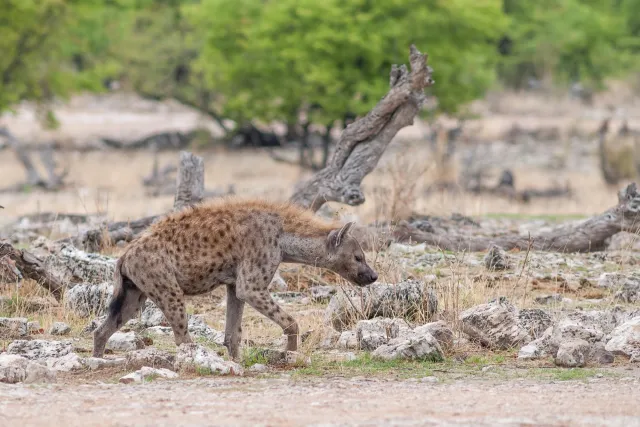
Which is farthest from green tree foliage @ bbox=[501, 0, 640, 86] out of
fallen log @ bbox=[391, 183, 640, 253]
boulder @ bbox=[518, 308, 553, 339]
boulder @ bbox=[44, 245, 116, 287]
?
boulder @ bbox=[518, 308, 553, 339]

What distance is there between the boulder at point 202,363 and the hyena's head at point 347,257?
61.0 inches

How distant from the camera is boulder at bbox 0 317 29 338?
10406 mm

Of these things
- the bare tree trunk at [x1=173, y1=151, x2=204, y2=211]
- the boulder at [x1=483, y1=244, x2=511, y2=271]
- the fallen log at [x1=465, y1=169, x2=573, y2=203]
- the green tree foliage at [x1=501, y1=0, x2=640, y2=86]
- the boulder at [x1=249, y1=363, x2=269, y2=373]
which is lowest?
the boulder at [x1=249, y1=363, x2=269, y2=373]

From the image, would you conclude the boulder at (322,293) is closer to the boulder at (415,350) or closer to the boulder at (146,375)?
the boulder at (415,350)

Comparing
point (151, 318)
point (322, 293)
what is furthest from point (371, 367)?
point (322, 293)

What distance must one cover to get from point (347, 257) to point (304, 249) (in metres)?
0.38

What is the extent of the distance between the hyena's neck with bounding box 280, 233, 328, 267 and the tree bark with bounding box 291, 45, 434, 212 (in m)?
4.77

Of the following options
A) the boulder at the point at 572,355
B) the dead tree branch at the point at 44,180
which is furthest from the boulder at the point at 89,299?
the dead tree branch at the point at 44,180

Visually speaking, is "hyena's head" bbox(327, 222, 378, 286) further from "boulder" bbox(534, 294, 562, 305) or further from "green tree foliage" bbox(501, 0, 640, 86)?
"green tree foliage" bbox(501, 0, 640, 86)

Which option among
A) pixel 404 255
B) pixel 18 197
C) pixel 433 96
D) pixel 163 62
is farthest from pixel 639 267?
pixel 163 62

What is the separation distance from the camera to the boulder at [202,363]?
28.5ft

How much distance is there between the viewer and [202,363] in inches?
343

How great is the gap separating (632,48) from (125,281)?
199 feet

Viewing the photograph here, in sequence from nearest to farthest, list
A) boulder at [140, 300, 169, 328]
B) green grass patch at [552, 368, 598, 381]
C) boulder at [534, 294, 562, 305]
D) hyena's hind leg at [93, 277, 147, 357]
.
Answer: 1. green grass patch at [552, 368, 598, 381]
2. hyena's hind leg at [93, 277, 147, 357]
3. boulder at [140, 300, 169, 328]
4. boulder at [534, 294, 562, 305]
